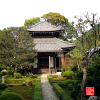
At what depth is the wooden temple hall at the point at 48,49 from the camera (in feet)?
73.4

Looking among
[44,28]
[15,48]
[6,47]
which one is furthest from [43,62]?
[6,47]

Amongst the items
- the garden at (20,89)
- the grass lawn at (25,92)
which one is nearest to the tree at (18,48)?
the garden at (20,89)

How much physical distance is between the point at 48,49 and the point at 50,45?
173 cm

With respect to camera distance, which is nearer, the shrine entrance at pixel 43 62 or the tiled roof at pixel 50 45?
the tiled roof at pixel 50 45

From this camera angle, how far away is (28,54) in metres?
17.0

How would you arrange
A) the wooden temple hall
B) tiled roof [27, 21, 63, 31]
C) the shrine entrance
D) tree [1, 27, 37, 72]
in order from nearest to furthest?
tree [1, 27, 37, 72] < the wooden temple hall < the shrine entrance < tiled roof [27, 21, 63, 31]

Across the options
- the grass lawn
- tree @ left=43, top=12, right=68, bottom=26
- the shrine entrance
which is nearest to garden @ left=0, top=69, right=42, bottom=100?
the grass lawn

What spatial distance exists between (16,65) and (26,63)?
1317mm

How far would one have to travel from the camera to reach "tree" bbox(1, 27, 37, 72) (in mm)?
16469

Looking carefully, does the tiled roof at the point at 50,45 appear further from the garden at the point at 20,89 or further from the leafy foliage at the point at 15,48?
the garden at the point at 20,89

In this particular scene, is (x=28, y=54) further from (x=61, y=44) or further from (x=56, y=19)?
(x=56, y=19)

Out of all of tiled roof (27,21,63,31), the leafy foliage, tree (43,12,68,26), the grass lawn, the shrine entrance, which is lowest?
the grass lawn

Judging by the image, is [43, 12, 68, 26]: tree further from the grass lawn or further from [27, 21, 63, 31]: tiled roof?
the grass lawn

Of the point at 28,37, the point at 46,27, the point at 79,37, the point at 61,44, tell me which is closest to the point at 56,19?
the point at 46,27
